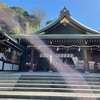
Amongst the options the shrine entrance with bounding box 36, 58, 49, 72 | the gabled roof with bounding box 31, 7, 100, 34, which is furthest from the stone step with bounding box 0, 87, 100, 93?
the gabled roof with bounding box 31, 7, 100, 34

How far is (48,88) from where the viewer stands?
22.5 feet

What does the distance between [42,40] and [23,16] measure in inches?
1330

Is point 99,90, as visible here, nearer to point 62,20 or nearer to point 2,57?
point 2,57

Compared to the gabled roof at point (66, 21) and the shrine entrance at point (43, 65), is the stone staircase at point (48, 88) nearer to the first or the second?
the shrine entrance at point (43, 65)

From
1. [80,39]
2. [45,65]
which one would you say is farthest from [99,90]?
[45,65]

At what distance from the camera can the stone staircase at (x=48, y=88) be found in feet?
19.2

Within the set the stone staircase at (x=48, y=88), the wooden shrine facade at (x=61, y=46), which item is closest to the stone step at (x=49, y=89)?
the stone staircase at (x=48, y=88)

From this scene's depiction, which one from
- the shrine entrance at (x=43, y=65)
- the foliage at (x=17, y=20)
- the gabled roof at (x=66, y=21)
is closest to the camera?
the gabled roof at (x=66, y=21)

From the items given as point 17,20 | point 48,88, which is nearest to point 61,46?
point 48,88

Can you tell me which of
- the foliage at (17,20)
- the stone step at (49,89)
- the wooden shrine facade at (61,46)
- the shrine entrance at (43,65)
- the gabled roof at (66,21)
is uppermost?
the foliage at (17,20)

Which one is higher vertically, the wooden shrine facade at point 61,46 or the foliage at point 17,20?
the foliage at point 17,20

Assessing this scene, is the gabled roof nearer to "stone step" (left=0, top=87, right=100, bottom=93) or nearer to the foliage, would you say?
"stone step" (left=0, top=87, right=100, bottom=93)

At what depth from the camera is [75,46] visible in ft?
41.1

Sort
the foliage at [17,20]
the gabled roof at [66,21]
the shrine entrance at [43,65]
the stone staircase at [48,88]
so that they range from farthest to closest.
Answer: the foliage at [17,20] → the shrine entrance at [43,65] → the gabled roof at [66,21] → the stone staircase at [48,88]
